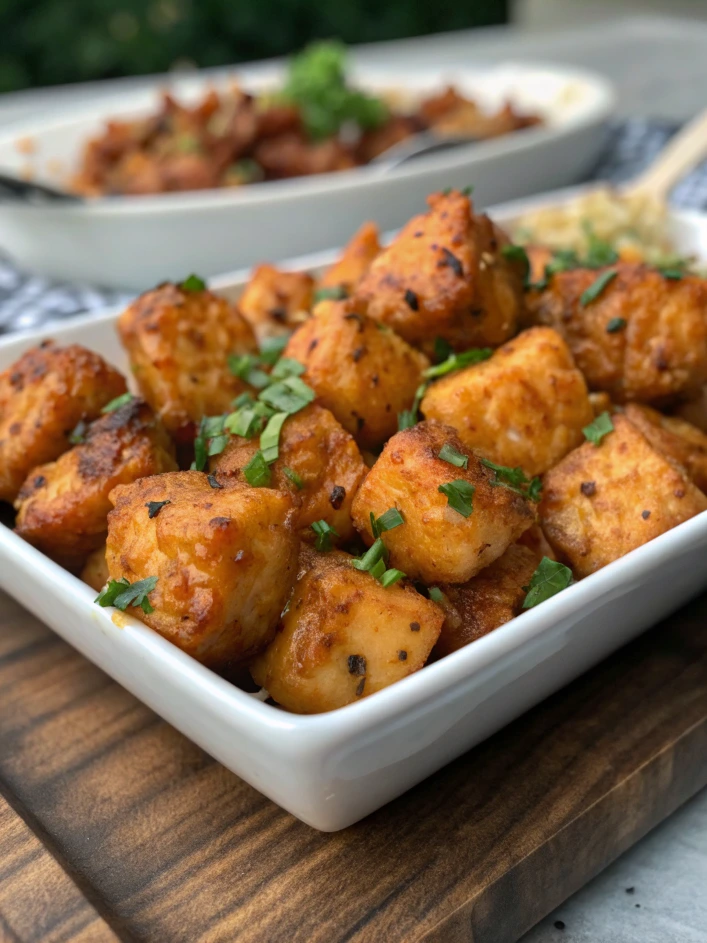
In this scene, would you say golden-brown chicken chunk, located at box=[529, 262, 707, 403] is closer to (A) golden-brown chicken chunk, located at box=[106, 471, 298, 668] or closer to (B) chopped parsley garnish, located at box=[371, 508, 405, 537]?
(B) chopped parsley garnish, located at box=[371, 508, 405, 537]

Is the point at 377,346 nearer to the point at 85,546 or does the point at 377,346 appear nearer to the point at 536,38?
the point at 85,546

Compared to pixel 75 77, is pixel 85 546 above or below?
above

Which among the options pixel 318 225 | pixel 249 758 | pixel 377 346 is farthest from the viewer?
pixel 318 225

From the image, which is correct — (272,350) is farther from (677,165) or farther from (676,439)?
(677,165)

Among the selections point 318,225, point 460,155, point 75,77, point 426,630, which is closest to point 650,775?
point 426,630

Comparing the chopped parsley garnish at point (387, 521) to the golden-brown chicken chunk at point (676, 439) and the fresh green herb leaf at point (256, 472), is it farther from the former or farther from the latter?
the golden-brown chicken chunk at point (676, 439)

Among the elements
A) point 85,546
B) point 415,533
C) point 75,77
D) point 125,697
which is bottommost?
point 75,77

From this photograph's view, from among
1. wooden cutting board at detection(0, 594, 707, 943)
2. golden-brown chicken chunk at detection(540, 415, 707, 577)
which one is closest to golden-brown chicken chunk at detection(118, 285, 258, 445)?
wooden cutting board at detection(0, 594, 707, 943)

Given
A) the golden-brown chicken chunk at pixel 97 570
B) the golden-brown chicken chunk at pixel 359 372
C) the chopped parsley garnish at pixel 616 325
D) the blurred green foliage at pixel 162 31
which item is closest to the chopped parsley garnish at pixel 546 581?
the golden-brown chicken chunk at pixel 359 372
